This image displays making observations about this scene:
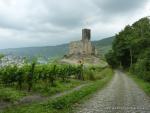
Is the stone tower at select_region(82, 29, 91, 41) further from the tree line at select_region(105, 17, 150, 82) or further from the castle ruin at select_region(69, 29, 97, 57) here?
the tree line at select_region(105, 17, 150, 82)

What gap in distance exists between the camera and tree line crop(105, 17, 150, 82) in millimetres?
89012

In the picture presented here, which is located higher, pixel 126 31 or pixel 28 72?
pixel 126 31

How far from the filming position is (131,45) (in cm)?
9806

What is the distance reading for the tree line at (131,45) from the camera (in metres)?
89.0

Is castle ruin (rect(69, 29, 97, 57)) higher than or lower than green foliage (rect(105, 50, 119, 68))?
higher

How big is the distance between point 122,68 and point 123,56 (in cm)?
927

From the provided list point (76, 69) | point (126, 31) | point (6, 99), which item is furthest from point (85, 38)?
point (6, 99)

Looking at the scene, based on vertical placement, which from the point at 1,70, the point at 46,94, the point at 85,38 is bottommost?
the point at 46,94

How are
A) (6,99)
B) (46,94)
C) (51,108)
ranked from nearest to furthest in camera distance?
1. (51,108)
2. (6,99)
3. (46,94)

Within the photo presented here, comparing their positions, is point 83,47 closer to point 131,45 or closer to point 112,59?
point 131,45

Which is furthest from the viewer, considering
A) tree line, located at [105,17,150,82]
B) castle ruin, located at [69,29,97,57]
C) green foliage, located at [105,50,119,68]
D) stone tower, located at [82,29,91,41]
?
green foliage, located at [105,50,119,68]

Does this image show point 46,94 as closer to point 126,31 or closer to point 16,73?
point 16,73

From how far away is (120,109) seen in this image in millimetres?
18562

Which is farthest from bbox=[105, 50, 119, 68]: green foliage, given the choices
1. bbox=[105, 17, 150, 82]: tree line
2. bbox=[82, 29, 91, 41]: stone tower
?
bbox=[82, 29, 91, 41]: stone tower
